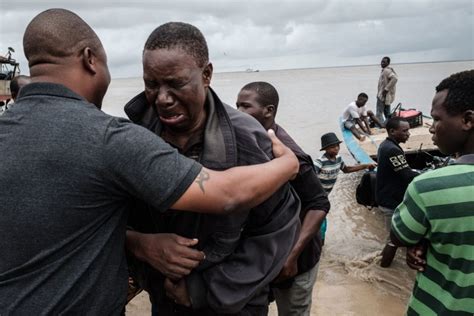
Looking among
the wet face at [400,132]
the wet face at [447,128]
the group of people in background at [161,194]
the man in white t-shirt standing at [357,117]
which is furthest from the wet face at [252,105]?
the man in white t-shirt standing at [357,117]

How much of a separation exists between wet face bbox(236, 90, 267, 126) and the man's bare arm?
1400mm

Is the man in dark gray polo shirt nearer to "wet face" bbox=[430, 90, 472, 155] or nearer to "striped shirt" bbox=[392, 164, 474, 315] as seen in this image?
"striped shirt" bbox=[392, 164, 474, 315]

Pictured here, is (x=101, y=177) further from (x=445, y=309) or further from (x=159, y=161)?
(x=445, y=309)

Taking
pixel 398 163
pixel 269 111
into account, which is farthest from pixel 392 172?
pixel 269 111

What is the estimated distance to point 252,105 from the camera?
2980 mm

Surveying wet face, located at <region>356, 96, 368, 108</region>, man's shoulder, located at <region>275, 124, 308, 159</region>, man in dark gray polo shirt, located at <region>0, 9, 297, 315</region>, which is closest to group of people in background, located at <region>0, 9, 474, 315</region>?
man in dark gray polo shirt, located at <region>0, 9, 297, 315</region>

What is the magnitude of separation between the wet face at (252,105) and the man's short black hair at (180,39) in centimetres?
124

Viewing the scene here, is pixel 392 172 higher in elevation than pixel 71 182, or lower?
lower

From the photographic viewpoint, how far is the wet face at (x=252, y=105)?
116 inches

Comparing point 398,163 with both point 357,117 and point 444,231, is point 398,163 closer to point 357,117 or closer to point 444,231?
point 444,231

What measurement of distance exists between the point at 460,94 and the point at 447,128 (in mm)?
180

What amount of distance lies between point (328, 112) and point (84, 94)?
28.1 metres

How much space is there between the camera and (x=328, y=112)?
2855cm

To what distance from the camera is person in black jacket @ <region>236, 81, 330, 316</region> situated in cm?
252
